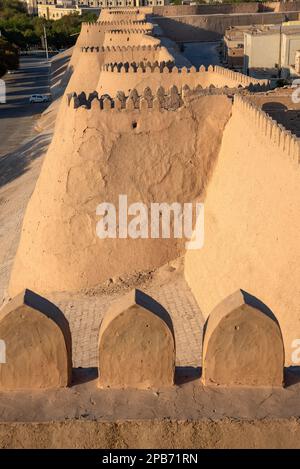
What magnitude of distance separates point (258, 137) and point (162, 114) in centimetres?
245

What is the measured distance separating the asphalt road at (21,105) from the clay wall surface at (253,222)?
1662 cm

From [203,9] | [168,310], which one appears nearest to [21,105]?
[203,9]

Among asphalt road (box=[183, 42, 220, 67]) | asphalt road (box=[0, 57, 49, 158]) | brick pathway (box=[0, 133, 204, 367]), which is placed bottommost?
asphalt road (box=[0, 57, 49, 158])

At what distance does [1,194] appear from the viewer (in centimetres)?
2012

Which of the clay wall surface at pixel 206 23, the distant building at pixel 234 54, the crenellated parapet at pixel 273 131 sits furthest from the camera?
the clay wall surface at pixel 206 23

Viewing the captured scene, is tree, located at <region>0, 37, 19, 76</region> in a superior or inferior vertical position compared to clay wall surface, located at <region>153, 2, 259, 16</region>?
inferior

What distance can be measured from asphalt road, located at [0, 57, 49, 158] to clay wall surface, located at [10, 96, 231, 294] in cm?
1508

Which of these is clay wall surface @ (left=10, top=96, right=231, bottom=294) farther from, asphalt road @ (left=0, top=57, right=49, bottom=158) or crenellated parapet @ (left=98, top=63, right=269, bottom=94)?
asphalt road @ (left=0, top=57, right=49, bottom=158)

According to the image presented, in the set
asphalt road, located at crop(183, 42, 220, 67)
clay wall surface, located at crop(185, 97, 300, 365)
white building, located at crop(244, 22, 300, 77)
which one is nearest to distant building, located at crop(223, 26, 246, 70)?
asphalt road, located at crop(183, 42, 220, 67)

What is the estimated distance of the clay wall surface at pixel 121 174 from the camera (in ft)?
35.7

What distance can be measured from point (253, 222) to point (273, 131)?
115 cm

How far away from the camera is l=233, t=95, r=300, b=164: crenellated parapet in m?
7.35

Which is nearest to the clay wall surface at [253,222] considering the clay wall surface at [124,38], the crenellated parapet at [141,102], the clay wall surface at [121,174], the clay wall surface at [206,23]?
the clay wall surface at [121,174]

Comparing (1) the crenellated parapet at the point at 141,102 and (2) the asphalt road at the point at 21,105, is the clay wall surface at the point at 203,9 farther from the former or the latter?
(1) the crenellated parapet at the point at 141,102
